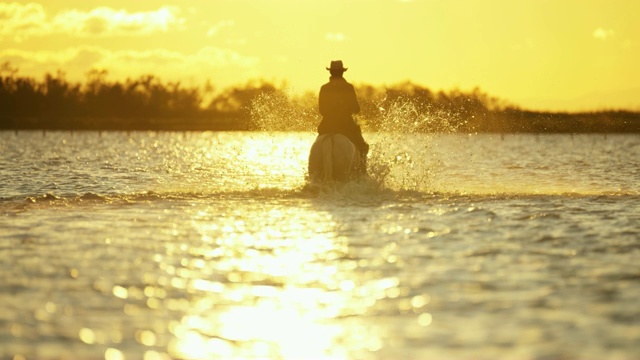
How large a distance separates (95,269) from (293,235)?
159 inches

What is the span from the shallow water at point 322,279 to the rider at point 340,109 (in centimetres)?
111

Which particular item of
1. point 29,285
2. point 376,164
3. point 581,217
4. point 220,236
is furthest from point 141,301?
point 376,164

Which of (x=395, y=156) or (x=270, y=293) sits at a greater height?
(x=395, y=156)

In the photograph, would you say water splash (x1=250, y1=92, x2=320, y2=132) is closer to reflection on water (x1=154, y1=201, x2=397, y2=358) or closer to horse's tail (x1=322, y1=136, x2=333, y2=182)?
horse's tail (x1=322, y1=136, x2=333, y2=182)

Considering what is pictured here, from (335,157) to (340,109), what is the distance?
943 millimetres

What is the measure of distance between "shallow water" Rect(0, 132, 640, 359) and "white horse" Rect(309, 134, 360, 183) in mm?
478

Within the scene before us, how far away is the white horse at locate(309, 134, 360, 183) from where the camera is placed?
20906 millimetres

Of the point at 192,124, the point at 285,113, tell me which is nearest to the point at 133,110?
the point at 192,124

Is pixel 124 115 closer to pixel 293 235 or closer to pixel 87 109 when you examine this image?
pixel 87 109

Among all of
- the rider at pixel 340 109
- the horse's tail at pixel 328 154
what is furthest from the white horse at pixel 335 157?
the rider at pixel 340 109

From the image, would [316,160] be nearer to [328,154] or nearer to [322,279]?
[328,154]

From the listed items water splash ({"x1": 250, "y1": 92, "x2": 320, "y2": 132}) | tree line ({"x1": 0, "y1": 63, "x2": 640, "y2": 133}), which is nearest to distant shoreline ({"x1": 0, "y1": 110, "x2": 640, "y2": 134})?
tree line ({"x1": 0, "y1": 63, "x2": 640, "y2": 133})

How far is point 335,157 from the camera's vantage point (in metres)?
21.0

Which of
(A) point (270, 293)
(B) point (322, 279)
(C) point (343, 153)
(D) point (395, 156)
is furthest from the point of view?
(D) point (395, 156)
